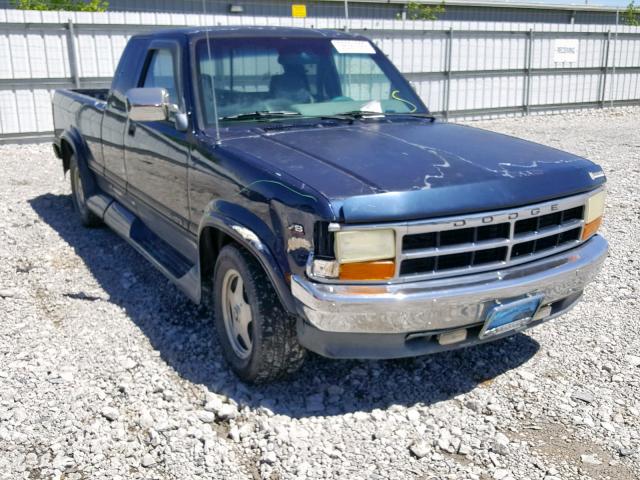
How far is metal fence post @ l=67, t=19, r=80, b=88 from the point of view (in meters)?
11.6

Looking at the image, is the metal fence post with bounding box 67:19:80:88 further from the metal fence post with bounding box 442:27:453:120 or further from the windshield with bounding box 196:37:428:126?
the windshield with bounding box 196:37:428:126

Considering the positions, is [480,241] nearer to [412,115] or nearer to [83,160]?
[412,115]

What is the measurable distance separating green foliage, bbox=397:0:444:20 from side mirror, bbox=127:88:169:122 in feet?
60.8

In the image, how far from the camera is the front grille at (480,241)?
9.95ft

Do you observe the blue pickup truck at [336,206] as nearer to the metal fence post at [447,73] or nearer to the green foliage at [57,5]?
the metal fence post at [447,73]

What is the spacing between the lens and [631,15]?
27.8 meters

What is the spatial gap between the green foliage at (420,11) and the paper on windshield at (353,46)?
17.2 m

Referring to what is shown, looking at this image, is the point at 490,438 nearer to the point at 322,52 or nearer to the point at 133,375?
Answer: the point at 133,375

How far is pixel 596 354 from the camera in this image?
13.4ft

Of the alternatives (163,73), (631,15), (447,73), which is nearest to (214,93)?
(163,73)

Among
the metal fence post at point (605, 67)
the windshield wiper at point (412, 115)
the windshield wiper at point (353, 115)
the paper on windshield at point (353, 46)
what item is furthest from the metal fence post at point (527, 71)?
the windshield wiper at point (353, 115)

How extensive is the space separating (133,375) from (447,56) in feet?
42.0

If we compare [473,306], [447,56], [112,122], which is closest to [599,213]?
[473,306]

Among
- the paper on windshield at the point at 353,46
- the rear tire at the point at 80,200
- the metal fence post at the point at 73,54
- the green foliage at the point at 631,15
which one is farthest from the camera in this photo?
the green foliage at the point at 631,15
